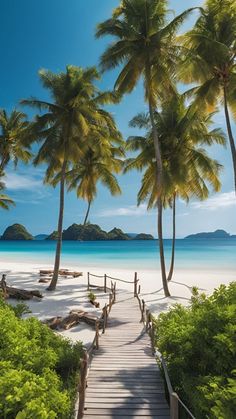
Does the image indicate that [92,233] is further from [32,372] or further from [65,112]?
[32,372]

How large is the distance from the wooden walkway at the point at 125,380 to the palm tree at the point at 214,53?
9145mm

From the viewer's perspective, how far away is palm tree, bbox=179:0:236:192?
13.4 metres

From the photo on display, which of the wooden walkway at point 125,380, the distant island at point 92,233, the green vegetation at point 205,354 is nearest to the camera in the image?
the green vegetation at point 205,354

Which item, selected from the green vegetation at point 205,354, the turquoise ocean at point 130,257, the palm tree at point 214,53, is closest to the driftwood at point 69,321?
the green vegetation at point 205,354

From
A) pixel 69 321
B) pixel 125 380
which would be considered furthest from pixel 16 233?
pixel 125 380

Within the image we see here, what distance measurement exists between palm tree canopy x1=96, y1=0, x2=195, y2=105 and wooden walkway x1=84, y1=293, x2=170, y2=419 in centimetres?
1257

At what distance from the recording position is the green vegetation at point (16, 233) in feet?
437

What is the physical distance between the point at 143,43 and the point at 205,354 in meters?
15.4

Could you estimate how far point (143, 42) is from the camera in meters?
15.9

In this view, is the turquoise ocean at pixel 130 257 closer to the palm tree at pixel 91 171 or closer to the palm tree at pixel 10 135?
the palm tree at pixel 91 171

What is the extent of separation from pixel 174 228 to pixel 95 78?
1154 centimetres

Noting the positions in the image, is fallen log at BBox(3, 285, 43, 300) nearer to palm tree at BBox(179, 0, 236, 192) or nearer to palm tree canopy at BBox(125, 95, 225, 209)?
palm tree canopy at BBox(125, 95, 225, 209)

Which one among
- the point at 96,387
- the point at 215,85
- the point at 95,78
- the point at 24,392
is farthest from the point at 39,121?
the point at 24,392

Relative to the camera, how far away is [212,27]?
538 inches
